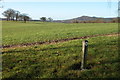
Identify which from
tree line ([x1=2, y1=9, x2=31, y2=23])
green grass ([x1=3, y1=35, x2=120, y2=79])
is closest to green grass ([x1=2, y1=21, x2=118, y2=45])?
green grass ([x1=3, y1=35, x2=120, y2=79])

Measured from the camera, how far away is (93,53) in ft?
29.0

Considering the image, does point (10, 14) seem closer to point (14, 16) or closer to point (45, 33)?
point (14, 16)

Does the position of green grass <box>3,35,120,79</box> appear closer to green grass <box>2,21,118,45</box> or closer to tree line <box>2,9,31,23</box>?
green grass <box>2,21,118,45</box>

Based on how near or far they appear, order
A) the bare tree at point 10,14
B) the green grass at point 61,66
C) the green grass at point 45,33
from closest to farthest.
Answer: the green grass at point 61,66
the green grass at point 45,33
the bare tree at point 10,14

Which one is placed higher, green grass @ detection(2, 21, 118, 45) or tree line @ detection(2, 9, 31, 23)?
tree line @ detection(2, 9, 31, 23)

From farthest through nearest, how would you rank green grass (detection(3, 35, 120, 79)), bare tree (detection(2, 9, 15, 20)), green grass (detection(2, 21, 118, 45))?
bare tree (detection(2, 9, 15, 20)) < green grass (detection(2, 21, 118, 45)) < green grass (detection(3, 35, 120, 79))

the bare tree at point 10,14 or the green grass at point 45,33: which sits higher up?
the bare tree at point 10,14

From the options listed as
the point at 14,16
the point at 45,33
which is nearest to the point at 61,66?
the point at 45,33

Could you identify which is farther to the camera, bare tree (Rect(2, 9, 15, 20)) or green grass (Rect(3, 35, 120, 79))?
bare tree (Rect(2, 9, 15, 20))

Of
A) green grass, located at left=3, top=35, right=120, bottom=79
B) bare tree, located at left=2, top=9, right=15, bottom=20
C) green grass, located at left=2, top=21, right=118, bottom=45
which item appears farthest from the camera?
bare tree, located at left=2, top=9, right=15, bottom=20

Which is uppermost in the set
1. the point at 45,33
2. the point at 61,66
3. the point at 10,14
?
the point at 10,14

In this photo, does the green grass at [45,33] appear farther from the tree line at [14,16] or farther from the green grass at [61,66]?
the tree line at [14,16]

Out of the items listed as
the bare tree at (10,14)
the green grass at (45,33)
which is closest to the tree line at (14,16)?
the bare tree at (10,14)

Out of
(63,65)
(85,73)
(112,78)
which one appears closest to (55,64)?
(63,65)
